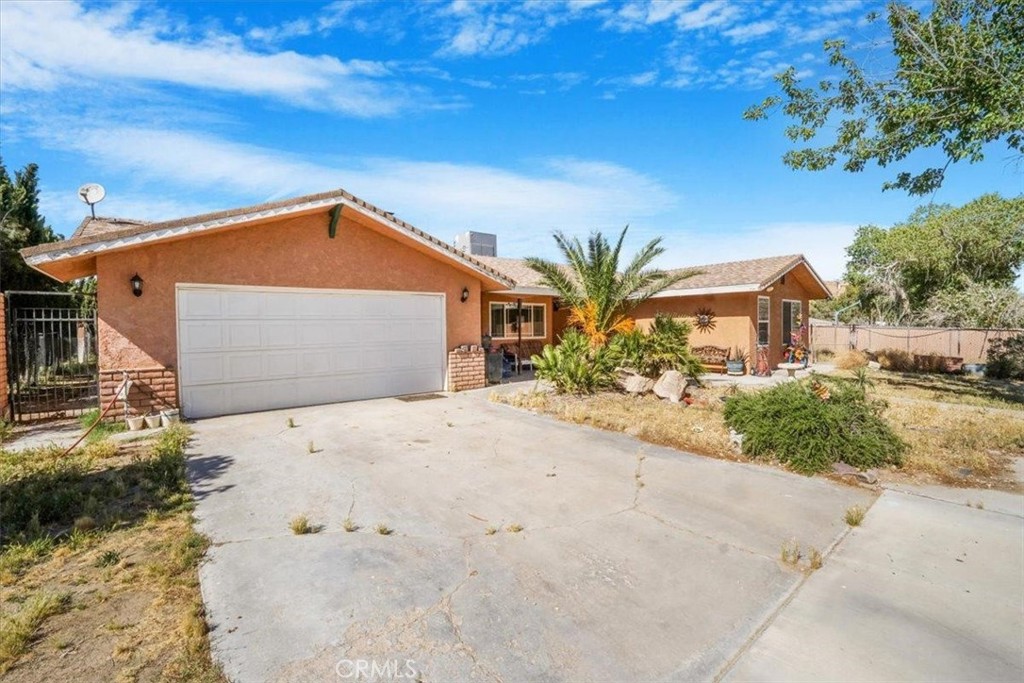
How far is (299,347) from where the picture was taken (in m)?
9.81

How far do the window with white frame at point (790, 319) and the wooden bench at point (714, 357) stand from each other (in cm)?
310

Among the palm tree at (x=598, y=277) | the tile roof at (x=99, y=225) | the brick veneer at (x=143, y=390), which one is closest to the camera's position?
the brick veneer at (x=143, y=390)

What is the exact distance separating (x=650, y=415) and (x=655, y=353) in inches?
149

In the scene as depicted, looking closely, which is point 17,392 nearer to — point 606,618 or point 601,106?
point 606,618

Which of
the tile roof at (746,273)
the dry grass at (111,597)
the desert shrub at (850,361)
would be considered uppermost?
the tile roof at (746,273)

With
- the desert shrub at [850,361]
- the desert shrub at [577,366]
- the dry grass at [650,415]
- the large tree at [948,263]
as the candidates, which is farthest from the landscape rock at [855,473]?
the desert shrub at [850,361]

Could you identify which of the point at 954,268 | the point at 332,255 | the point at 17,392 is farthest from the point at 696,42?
the point at 954,268

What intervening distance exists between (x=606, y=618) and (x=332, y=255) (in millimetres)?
9026

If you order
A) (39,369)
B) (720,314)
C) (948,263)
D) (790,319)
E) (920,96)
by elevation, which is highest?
(920,96)

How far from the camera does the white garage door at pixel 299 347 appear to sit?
873 cm

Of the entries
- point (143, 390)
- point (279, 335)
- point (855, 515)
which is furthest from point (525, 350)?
point (855, 515)

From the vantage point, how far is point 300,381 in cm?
984

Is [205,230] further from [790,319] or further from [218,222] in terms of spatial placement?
[790,319]

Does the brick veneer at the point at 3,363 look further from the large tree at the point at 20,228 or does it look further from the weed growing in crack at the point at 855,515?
the weed growing in crack at the point at 855,515
